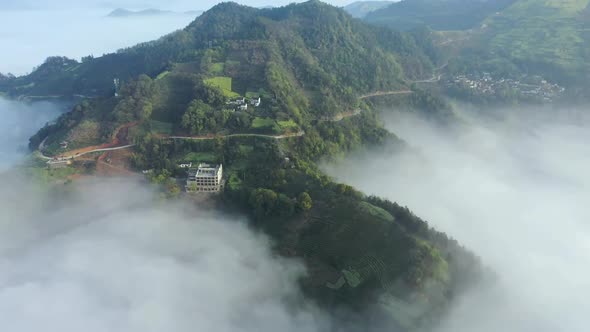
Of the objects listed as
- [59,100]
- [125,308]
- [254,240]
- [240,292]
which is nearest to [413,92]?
[254,240]

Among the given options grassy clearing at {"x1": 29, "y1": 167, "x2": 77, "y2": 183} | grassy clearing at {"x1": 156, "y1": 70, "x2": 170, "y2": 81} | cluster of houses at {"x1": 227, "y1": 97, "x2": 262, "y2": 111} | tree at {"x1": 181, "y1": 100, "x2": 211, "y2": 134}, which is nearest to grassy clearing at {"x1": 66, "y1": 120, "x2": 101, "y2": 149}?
grassy clearing at {"x1": 29, "y1": 167, "x2": 77, "y2": 183}

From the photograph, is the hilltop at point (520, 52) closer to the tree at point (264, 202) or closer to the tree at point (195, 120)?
the tree at point (195, 120)

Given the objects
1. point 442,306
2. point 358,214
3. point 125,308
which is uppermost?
point 358,214

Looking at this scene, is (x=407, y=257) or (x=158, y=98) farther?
(x=158, y=98)

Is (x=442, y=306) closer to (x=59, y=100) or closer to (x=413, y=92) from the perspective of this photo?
(x=413, y=92)

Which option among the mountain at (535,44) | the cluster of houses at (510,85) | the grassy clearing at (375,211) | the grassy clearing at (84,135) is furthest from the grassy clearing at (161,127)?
the mountain at (535,44)

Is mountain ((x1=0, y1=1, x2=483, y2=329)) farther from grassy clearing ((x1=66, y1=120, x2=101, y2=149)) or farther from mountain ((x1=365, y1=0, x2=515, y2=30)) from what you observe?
mountain ((x1=365, y1=0, x2=515, y2=30))

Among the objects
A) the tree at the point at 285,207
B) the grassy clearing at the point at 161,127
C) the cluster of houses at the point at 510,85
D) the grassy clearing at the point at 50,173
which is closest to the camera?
the tree at the point at 285,207
